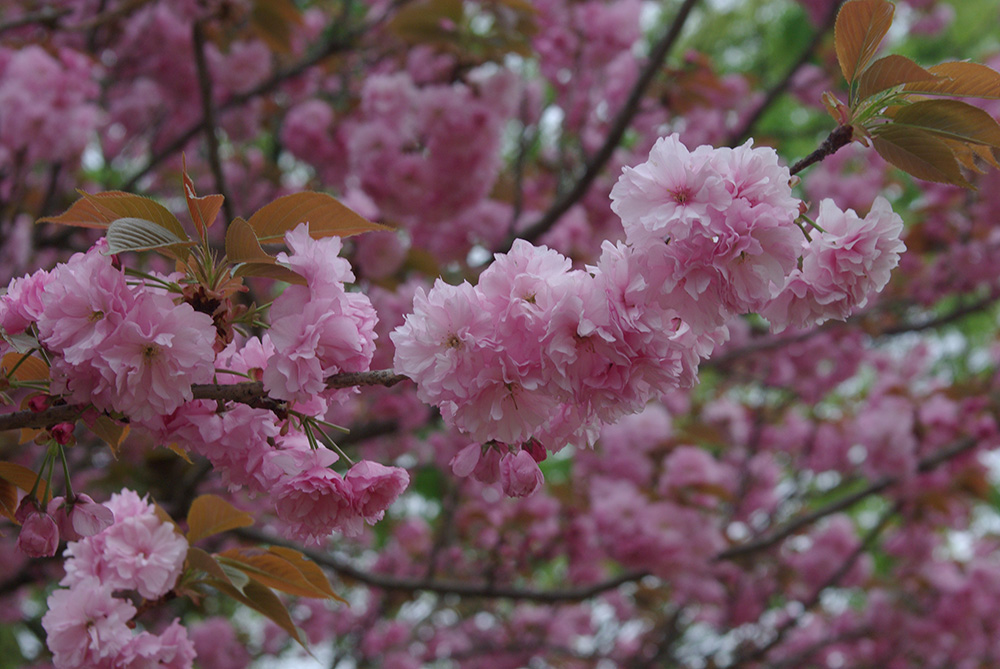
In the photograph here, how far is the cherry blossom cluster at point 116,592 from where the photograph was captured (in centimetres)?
118

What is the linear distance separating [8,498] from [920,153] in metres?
1.48

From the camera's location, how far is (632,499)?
370cm

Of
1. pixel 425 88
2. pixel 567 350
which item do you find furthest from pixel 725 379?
pixel 567 350

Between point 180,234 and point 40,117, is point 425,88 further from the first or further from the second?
point 180,234

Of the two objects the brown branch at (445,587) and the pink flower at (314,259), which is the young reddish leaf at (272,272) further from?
the brown branch at (445,587)

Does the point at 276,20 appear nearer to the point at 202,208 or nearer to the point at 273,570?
the point at 202,208

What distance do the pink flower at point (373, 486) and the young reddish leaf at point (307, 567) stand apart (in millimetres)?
251

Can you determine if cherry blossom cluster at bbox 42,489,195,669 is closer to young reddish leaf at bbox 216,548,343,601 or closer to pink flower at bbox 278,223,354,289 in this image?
young reddish leaf at bbox 216,548,343,601

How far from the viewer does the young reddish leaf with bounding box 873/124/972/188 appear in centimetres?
98

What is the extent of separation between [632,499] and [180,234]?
3.06 meters

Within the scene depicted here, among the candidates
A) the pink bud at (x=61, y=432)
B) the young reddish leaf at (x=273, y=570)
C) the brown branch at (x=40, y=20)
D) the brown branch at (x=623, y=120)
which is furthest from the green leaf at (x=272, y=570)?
the brown branch at (x=40, y=20)

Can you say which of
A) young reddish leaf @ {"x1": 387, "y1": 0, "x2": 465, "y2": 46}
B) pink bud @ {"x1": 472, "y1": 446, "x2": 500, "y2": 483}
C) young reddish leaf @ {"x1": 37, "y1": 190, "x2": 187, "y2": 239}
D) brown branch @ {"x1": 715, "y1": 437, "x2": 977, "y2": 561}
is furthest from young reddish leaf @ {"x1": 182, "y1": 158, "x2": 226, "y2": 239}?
brown branch @ {"x1": 715, "y1": 437, "x2": 977, "y2": 561}

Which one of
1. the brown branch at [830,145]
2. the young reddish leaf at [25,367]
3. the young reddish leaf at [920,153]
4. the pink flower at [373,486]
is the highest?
the young reddish leaf at [920,153]

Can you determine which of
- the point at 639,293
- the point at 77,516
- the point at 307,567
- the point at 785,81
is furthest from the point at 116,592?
the point at 785,81
